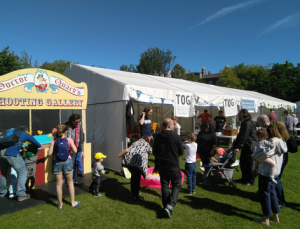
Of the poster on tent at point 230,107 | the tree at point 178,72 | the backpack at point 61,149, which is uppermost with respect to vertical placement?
the tree at point 178,72

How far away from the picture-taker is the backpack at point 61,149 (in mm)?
3413

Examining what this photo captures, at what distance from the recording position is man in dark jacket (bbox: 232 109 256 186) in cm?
459

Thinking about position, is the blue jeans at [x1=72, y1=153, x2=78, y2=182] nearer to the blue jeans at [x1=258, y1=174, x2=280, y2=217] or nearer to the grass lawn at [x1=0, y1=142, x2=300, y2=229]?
the grass lawn at [x1=0, y1=142, x2=300, y2=229]

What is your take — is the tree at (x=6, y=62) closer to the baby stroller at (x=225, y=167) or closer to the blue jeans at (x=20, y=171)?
the blue jeans at (x=20, y=171)

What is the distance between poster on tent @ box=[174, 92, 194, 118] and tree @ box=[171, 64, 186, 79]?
39735 millimetres

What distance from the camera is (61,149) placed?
11.2ft

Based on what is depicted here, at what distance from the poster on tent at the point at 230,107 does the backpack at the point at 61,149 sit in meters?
7.39

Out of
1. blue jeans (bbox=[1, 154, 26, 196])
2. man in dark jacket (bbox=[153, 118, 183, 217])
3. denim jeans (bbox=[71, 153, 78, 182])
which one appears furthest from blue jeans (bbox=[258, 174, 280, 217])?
blue jeans (bbox=[1, 154, 26, 196])

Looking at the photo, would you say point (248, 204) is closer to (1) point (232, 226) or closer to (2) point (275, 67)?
(1) point (232, 226)

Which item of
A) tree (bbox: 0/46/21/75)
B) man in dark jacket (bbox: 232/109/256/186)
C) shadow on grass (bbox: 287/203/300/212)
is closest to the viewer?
shadow on grass (bbox: 287/203/300/212)

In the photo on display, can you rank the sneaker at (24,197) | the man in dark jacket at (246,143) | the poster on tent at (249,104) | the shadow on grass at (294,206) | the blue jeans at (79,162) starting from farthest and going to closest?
1. the poster on tent at (249,104)
2. the blue jeans at (79,162)
3. the man in dark jacket at (246,143)
4. the sneaker at (24,197)
5. the shadow on grass at (294,206)

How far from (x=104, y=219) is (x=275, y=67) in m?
34.7

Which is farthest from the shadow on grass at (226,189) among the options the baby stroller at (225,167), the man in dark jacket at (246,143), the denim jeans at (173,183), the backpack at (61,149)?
the backpack at (61,149)

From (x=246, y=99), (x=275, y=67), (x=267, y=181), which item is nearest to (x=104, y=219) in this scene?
(x=267, y=181)
